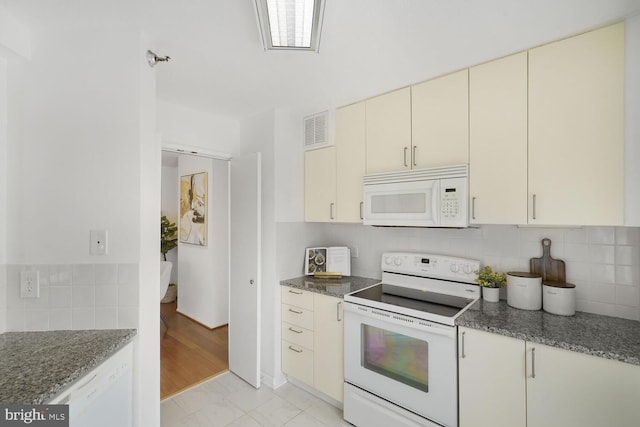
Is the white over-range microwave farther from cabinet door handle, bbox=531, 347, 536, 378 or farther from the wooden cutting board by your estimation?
cabinet door handle, bbox=531, 347, 536, 378

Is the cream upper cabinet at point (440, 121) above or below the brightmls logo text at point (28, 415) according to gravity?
above

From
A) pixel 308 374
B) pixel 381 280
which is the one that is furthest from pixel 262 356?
pixel 381 280

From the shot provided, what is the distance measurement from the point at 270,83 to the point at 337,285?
1.64m

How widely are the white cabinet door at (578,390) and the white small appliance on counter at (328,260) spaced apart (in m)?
1.53

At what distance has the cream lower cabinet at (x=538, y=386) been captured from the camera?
1212 millimetres

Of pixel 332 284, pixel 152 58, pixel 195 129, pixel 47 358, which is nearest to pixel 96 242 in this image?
pixel 47 358

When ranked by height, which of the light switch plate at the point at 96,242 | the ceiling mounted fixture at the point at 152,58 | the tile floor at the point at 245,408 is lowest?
the tile floor at the point at 245,408

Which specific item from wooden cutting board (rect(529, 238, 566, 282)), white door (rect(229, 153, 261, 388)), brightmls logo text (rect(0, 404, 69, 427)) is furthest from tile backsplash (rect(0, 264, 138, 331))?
wooden cutting board (rect(529, 238, 566, 282))

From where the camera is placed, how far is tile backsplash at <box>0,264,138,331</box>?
143 centimetres

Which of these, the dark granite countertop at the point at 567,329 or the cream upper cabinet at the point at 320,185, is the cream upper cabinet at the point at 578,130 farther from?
the cream upper cabinet at the point at 320,185

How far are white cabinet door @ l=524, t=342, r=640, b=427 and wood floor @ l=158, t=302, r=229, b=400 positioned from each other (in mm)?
2499

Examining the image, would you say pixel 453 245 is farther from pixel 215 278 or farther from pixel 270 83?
pixel 215 278

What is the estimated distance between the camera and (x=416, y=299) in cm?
198

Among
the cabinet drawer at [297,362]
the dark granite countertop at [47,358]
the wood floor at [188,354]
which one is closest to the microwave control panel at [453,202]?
the cabinet drawer at [297,362]
